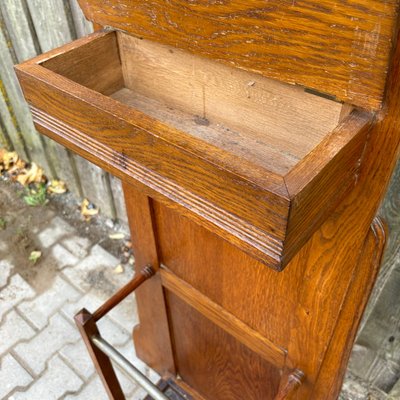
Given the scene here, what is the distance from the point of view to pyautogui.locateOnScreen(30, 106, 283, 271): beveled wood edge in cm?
73

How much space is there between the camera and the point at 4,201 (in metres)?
3.18

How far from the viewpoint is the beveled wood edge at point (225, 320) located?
1.34m

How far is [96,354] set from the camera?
1.50 m

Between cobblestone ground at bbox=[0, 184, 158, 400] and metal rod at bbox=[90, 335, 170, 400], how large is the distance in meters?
0.85

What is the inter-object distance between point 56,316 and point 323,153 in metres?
2.18

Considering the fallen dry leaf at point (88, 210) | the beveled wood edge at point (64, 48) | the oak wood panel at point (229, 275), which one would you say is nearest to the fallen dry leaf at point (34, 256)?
the fallen dry leaf at point (88, 210)

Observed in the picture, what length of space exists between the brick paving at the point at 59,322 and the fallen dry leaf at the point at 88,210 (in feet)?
0.42

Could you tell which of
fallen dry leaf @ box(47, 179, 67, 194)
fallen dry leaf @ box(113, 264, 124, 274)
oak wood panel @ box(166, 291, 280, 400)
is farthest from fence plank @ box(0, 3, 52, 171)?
oak wood panel @ box(166, 291, 280, 400)

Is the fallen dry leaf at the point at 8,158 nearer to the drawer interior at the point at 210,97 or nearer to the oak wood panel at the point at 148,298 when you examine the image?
the oak wood panel at the point at 148,298

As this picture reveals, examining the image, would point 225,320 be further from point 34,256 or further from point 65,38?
point 34,256

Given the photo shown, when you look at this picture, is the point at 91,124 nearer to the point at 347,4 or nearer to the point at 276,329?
the point at 347,4

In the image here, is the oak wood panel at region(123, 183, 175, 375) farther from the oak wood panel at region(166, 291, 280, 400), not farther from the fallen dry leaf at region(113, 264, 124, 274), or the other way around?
the fallen dry leaf at region(113, 264, 124, 274)

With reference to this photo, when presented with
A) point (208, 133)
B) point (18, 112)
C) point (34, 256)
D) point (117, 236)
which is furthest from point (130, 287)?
point (18, 112)

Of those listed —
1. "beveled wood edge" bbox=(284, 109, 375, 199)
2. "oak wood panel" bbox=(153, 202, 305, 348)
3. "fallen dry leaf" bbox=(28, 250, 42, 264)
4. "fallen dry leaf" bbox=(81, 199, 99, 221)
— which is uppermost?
"beveled wood edge" bbox=(284, 109, 375, 199)
